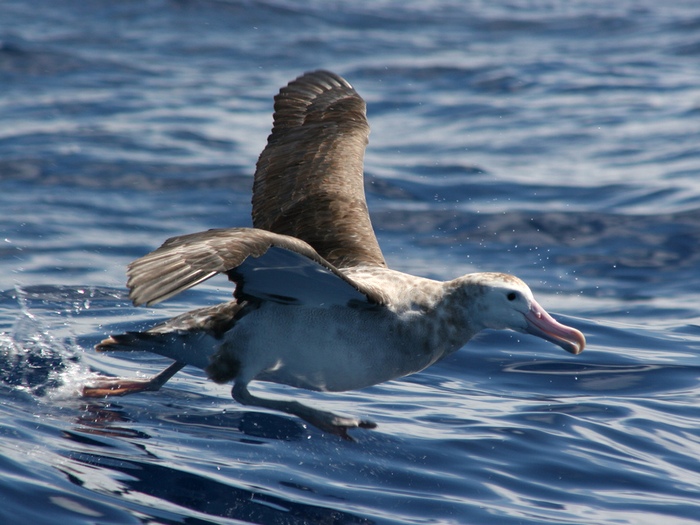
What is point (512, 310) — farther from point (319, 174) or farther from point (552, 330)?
point (319, 174)

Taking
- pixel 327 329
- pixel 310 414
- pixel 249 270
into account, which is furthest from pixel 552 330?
pixel 249 270

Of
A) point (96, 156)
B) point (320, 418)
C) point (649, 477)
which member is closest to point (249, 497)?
point (320, 418)

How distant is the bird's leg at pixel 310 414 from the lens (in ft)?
20.5

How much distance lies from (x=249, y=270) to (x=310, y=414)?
3.43 feet

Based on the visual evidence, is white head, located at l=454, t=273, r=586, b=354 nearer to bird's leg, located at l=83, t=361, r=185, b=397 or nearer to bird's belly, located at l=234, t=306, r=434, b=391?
bird's belly, located at l=234, t=306, r=434, b=391

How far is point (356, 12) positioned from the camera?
25734mm

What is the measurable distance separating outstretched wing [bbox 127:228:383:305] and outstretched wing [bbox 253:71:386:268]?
1.18m

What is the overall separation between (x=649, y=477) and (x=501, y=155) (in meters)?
9.09

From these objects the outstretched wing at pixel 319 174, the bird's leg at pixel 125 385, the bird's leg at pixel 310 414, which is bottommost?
the bird's leg at pixel 125 385

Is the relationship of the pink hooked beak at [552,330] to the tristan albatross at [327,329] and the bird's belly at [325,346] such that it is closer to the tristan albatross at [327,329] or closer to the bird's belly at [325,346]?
the tristan albatross at [327,329]

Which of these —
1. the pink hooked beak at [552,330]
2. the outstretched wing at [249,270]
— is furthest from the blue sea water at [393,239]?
the outstretched wing at [249,270]

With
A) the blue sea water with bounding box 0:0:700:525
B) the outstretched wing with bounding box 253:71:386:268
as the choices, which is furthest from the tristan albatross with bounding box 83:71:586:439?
the outstretched wing with bounding box 253:71:386:268

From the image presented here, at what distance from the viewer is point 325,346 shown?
6.26 metres

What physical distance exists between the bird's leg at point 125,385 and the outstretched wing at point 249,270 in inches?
38.9
